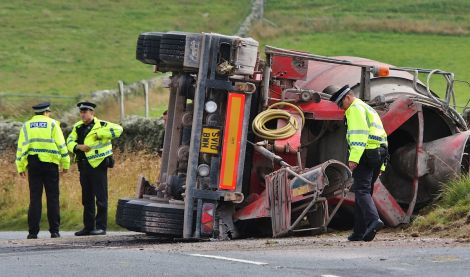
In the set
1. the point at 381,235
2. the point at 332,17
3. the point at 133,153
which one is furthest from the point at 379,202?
the point at 332,17

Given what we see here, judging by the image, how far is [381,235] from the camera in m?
12.9

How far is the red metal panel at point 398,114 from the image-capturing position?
43.9ft

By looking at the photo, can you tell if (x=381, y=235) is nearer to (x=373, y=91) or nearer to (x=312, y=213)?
(x=312, y=213)

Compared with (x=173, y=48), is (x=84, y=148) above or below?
below

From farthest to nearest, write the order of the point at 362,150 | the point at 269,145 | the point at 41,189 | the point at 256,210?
the point at 41,189 < the point at 269,145 < the point at 256,210 < the point at 362,150

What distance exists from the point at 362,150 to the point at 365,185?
1.09 ft

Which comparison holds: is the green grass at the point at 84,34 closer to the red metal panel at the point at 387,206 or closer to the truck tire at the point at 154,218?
the truck tire at the point at 154,218

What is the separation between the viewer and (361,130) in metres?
12.3

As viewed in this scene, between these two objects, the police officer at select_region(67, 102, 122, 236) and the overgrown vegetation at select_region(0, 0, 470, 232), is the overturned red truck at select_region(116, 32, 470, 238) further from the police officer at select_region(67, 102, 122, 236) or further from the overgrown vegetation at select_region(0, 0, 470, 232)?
the overgrown vegetation at select_region(0, 0, 470, 232)

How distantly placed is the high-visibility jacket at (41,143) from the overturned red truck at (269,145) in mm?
1544

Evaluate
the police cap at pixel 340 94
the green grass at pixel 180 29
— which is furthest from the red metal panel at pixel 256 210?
the green grass at pixel 180 29

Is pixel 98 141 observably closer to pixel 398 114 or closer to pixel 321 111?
pixel 321 111

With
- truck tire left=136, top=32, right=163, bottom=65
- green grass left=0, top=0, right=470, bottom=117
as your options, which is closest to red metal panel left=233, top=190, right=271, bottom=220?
truck tire left=136, top=32, right=163, bottom=65

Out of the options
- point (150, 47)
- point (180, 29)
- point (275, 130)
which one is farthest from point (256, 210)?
point (180, 29)
